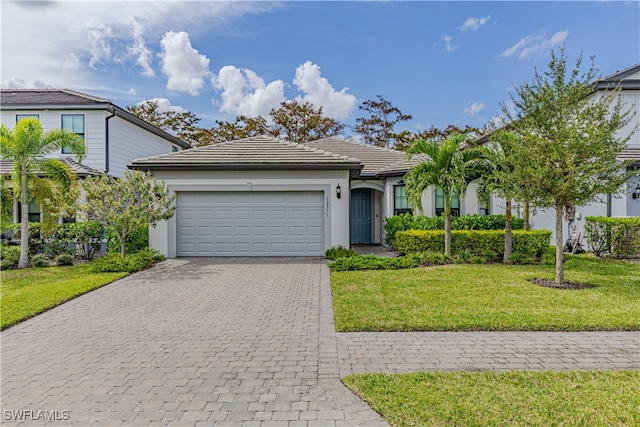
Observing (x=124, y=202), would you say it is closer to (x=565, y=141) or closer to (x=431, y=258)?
(x=431, y=258)

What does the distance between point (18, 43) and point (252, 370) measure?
10030 millimetres

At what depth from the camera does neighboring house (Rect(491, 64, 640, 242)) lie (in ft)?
40.9

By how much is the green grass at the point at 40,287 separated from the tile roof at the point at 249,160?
13.3 ft

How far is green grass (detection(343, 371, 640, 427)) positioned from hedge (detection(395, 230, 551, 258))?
753 centimetres

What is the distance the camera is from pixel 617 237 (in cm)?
1106

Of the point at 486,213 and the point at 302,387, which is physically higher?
the point at 486,213

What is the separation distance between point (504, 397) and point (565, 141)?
6.08 m

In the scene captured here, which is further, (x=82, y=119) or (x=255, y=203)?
(x=82, y=119)

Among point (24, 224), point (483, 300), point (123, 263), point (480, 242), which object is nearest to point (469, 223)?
point (480, 242)

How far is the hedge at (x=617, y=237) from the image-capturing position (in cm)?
1095

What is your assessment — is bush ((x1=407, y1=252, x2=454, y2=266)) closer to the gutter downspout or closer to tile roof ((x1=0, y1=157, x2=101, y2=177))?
tile roof ((x1=0, y1=157, x2=101, y2=177))

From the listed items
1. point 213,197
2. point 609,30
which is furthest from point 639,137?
point 213,197

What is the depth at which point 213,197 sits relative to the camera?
12305 millimetres

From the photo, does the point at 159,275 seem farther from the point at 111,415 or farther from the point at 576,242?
the point at 576,242
